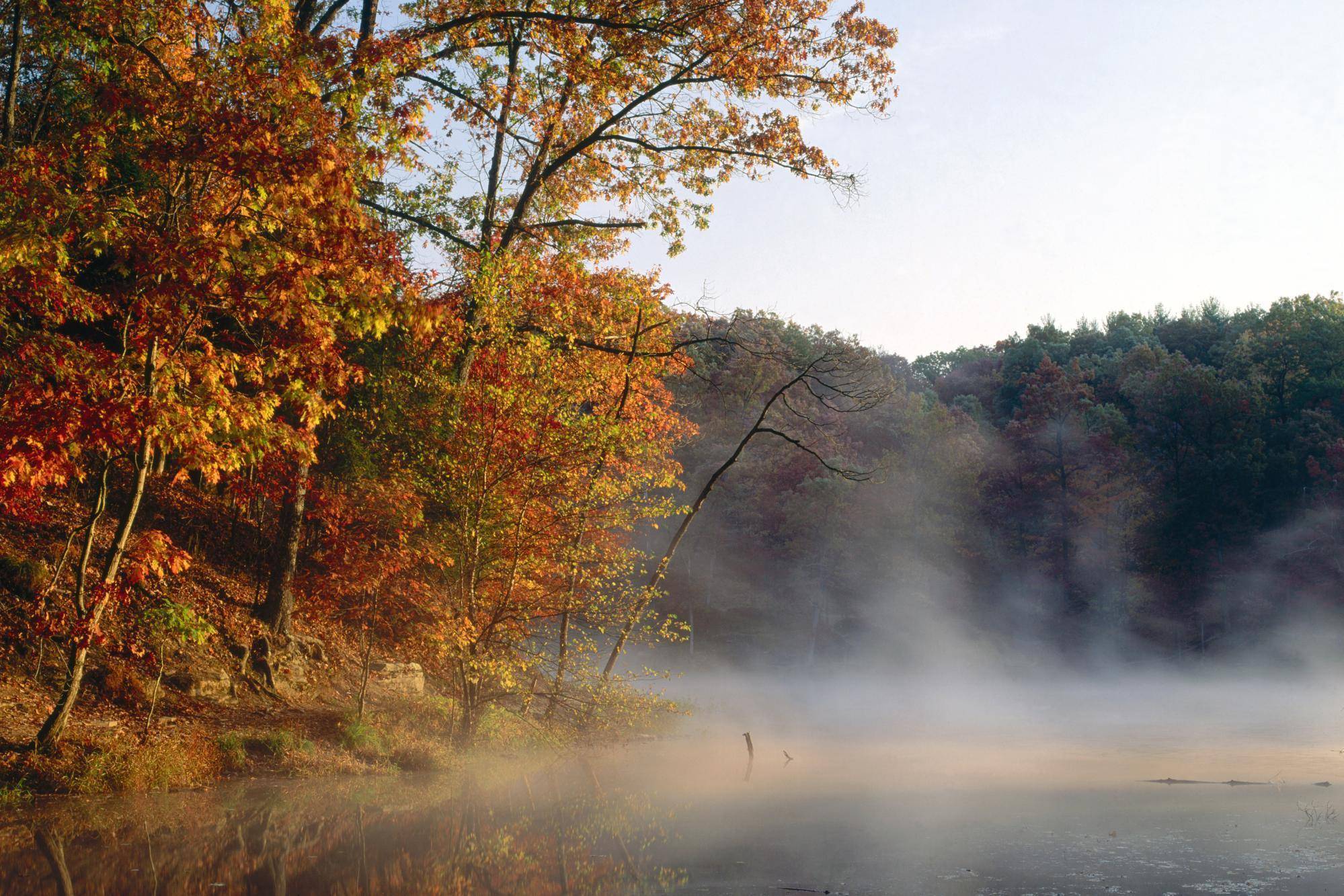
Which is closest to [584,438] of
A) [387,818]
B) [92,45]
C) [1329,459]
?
[387,818]

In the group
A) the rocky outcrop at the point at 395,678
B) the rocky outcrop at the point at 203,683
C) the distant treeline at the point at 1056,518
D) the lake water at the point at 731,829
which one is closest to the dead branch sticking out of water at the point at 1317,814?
the lake water at the point at 731,829

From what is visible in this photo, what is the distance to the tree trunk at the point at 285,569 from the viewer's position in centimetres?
1478

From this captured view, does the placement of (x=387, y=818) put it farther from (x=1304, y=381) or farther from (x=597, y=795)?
(x=1304, y=381)

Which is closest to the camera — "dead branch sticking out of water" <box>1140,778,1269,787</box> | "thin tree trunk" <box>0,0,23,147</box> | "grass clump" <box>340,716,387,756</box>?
"thin tree trunk" <box>0,0,23,147</box>

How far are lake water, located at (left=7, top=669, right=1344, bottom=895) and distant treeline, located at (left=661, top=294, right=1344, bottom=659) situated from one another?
73.9 ft

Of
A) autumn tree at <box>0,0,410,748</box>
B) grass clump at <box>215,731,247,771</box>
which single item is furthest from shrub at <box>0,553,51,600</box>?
grass clump at <box>215,731,247,771</box>

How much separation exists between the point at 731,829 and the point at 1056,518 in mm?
35767

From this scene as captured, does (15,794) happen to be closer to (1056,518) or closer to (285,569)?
(285,569)

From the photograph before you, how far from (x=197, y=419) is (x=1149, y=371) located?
44.2 m

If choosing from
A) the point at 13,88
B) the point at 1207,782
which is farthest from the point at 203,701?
the point at 1207,782

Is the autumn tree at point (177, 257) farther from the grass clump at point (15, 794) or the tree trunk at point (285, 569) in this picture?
the tree trunk at point (285, 569)

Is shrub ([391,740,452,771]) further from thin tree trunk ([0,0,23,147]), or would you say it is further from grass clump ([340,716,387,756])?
thin tree trunk ([0,0,23,147])

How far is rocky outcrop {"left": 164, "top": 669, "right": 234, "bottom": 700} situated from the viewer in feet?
40.4

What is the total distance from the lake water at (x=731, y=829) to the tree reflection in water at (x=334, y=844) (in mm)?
29
